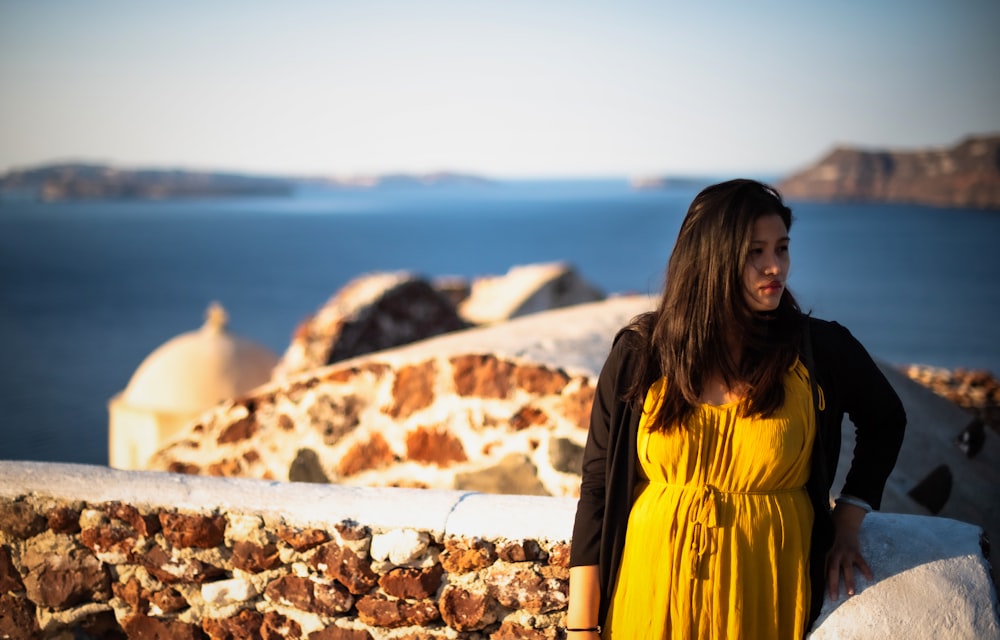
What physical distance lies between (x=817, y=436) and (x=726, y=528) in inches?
11.2

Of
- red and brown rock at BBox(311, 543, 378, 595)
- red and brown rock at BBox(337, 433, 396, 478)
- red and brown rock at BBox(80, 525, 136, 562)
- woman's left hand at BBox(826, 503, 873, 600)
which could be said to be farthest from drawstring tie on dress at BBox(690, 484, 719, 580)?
red and brown rock at BBox(337, 433, 396, 478)

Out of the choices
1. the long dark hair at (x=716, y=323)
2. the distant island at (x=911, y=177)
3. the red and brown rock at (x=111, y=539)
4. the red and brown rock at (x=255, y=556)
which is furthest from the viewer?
the distant island at (x=911, y=177)

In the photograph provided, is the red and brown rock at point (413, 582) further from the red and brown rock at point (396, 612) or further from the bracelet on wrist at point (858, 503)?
the bracelet on wrist at point (858, 503)

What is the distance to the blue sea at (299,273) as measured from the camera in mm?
24562

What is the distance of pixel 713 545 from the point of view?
2.00m

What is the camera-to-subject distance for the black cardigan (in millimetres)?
2061

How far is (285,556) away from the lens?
8.71 feet

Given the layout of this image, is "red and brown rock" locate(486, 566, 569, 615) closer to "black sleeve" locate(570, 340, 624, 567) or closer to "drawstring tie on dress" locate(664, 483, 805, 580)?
"black sleeve" locate(570, 340, 624, 567)

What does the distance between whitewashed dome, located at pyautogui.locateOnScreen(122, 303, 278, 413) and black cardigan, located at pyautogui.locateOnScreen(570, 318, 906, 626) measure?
9.65 m

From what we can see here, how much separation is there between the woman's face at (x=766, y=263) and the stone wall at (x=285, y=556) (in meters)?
0.71

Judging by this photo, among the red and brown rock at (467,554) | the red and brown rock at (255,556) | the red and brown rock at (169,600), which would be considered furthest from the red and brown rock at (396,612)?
the red and brown rock at (169,600)

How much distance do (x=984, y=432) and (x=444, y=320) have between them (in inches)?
162

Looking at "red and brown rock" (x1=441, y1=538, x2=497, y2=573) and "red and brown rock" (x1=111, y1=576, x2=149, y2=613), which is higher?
"red and brown rock" (x1=441, y1=538, x2=497, y2=573)

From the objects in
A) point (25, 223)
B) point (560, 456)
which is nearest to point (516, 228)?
point (25, 223)
